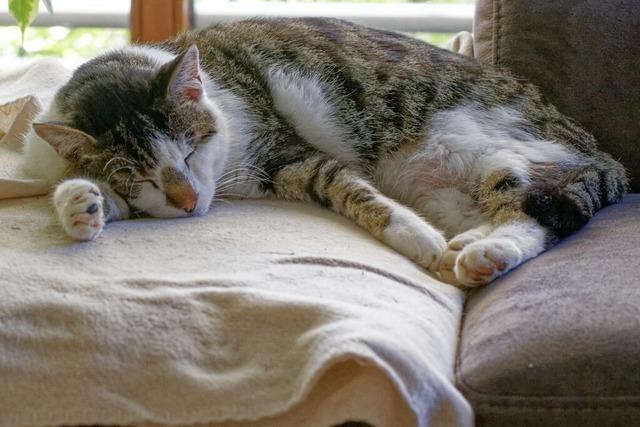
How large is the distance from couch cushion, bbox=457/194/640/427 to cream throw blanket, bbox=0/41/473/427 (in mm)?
45

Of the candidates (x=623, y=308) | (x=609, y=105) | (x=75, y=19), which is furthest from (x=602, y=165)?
(x=75, y=19)

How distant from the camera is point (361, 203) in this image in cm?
169

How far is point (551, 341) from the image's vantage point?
3.76 feet

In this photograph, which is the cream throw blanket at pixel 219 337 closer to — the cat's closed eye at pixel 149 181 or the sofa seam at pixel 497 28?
the cat's closed eye at pixel 149 181

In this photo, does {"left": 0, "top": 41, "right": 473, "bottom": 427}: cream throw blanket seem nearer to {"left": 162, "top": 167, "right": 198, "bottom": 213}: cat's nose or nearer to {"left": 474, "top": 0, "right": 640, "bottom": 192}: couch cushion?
{"left": 162, "top": 167, "right": 198, "bottom": 213}: cat's nose

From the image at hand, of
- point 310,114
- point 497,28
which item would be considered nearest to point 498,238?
point 310,114

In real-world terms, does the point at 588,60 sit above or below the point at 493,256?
above

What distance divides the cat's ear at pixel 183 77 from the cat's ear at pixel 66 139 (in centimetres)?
18

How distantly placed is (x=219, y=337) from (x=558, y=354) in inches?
18.3

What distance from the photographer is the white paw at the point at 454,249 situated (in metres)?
1.50

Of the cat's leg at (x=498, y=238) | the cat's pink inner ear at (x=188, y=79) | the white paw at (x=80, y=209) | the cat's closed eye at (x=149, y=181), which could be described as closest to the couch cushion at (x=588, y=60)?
the cat's leg at (x=498, y=238)

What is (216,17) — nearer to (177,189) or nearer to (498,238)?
(177,189)

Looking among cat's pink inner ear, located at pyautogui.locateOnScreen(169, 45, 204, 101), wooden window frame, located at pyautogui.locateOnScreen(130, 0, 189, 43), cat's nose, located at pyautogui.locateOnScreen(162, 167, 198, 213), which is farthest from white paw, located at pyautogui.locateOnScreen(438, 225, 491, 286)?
wooden window frame, located at pyautogui.locateOnScreen(130, 0, 189, 43)

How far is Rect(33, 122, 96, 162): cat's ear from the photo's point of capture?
151cm
